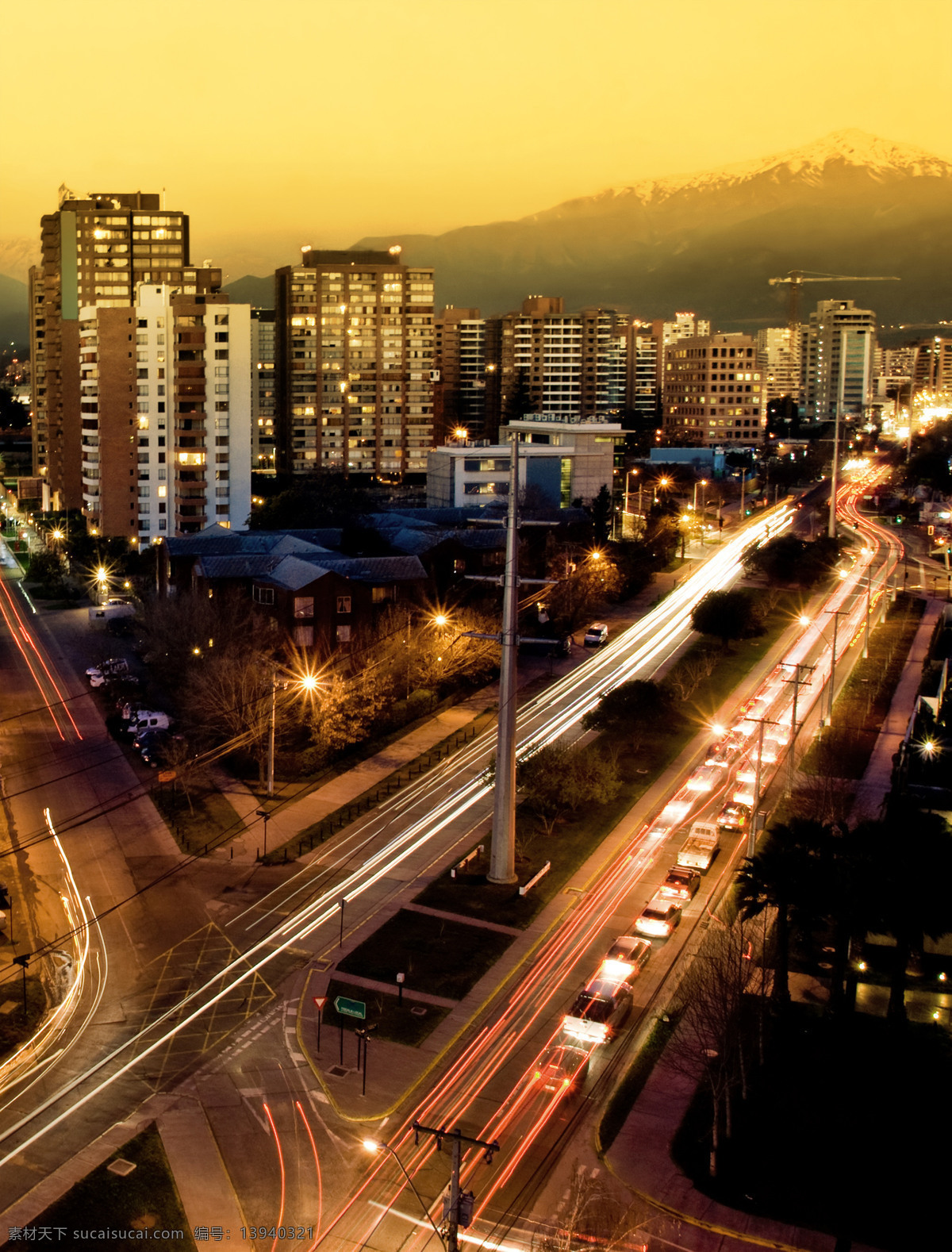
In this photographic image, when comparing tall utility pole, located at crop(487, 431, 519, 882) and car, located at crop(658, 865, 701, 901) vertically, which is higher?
tall utility pole, located at crop(487, 431, 519, 882)

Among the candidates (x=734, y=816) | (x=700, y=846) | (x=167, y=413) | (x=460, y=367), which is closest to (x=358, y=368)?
(x=167, y=413)

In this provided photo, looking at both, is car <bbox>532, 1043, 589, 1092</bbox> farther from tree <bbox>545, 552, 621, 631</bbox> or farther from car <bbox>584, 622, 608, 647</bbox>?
tree <bbox>545, 552, 621, 631</bbox>

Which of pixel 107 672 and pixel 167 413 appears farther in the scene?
pixel 167 413

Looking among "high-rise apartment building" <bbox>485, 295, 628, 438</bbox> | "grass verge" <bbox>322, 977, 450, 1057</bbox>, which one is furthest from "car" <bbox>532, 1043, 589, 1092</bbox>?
"high-rise apartment building" <bbox>485, 295, 628, 438</bbox>

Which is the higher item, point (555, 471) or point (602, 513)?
point (555, 471)

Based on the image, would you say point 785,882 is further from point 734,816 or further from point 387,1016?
point 734,816

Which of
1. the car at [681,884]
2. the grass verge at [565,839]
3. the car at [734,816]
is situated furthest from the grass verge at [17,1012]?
the car at [734,816]

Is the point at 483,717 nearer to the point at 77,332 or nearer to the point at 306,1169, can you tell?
the point at 306,1169
